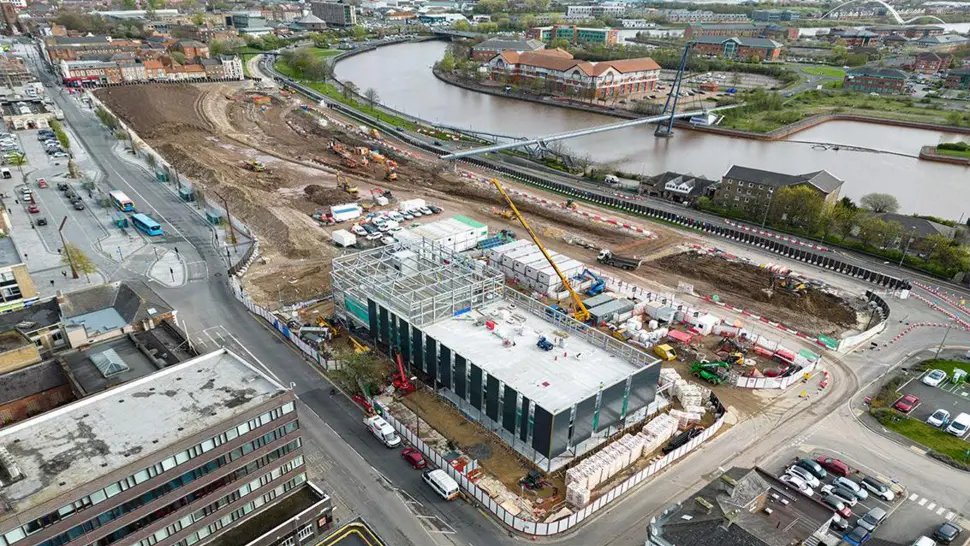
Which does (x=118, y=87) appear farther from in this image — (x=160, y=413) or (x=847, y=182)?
(x=847, y=182)

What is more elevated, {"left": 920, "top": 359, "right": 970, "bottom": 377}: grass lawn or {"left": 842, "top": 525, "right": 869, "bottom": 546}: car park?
{"left": 920, "top": 359, "right": 970, "bottom": 377}: grass lawn

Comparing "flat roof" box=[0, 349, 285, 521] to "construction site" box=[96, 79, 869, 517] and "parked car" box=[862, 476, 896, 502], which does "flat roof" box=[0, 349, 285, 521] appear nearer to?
"construction site" box=[96, 79, 869, 517]

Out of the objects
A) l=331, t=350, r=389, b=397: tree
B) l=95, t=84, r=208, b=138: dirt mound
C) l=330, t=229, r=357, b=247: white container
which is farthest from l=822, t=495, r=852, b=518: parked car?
l=95, t=84, r=208, b=138: dirt mound

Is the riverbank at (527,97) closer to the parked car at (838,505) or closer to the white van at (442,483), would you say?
the parked car at (838,505)

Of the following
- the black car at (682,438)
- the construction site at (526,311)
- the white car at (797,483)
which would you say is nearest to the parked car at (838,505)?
the white car at (797,483)

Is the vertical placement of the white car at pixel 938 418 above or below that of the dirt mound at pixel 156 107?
below

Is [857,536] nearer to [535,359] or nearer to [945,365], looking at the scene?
[535,359]

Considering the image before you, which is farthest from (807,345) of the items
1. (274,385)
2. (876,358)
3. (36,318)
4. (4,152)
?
(4,152)
